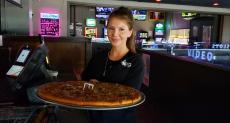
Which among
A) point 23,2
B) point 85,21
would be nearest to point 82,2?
point 23,2

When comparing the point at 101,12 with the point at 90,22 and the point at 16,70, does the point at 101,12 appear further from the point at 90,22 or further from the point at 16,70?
Answer: the point at 16,70

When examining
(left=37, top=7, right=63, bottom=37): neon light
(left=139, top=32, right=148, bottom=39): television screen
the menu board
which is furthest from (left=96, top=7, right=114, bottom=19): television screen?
the menu board

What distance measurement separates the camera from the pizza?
1.04 meters

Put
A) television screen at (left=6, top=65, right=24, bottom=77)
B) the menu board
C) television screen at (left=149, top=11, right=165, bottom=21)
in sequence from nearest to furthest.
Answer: television screen at (left=6, top=65, right=24, bottom=77)
the menu board
television screen at (left=149, top=11, right=165, bottom=21)

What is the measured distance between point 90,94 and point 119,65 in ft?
1.06

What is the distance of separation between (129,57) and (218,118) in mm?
895

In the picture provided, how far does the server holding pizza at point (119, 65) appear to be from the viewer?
1374mm

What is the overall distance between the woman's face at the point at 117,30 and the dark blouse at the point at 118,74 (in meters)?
0.10

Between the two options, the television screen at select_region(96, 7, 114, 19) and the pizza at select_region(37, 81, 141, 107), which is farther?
the television screen at select_region(96, 7, 114, 19)

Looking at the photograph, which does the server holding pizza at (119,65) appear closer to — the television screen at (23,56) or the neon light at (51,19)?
the television screen at (23,56)

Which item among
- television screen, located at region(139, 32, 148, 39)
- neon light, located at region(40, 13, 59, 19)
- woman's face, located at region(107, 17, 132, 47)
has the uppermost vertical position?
neon light, located at region(40, 13, 59, 19)

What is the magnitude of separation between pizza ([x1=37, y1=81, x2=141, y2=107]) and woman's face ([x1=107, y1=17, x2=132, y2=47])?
25 cm

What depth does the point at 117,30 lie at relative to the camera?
141cm

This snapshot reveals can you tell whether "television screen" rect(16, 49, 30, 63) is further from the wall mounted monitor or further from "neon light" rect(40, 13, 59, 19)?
the wall mounted monitor
